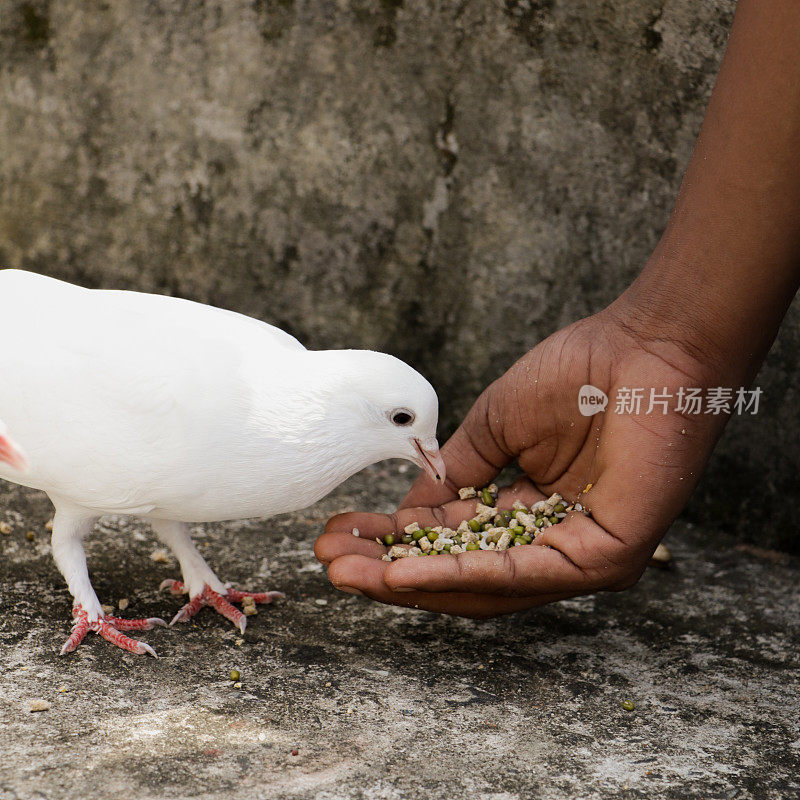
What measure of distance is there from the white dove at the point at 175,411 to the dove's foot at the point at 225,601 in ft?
0.76

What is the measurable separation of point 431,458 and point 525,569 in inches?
20.3

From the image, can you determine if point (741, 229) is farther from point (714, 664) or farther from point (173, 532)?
point (173, 532)

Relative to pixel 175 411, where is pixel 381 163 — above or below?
above

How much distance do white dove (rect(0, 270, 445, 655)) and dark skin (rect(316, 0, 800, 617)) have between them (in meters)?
0.33

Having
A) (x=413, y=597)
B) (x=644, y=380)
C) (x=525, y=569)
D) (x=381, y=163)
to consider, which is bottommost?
(x=413, y=597)

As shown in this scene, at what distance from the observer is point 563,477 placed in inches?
146

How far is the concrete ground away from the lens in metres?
2.77

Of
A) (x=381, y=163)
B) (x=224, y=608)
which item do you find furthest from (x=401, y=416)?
(x=381, y=163)

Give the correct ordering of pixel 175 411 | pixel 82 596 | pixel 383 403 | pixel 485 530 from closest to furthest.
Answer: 1. pixel 175 411
2. pixel 383 403
3. pixel 82 596
4. pixel 485 530

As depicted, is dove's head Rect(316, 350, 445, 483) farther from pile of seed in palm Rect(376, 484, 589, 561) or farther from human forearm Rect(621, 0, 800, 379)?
human forearm Rect(621, 0, 800, 379)

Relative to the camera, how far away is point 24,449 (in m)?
3.19

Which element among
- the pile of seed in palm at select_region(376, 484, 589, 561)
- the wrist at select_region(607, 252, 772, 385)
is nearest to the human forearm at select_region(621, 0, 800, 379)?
the wrist at select_region(607, 252, 772, 385)

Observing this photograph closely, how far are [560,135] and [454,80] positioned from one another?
1.76 ft

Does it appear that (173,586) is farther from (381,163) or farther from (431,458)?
(381,163)
